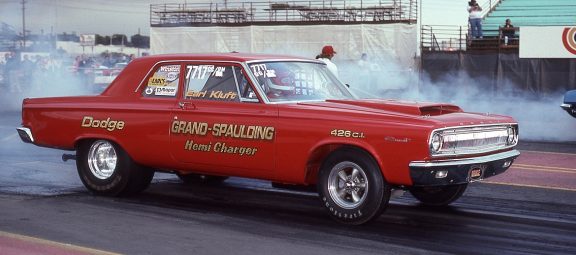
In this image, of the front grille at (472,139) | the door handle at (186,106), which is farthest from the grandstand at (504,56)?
the door handle at (186,106)

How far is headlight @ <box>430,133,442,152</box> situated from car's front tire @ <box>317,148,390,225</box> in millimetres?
488

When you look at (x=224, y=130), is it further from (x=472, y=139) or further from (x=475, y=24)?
(x=475, y=24)

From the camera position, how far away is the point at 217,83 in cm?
775

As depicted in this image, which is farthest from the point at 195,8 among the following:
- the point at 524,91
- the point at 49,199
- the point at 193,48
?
the point at 49,199

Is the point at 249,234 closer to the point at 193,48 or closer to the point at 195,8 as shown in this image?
the point at 193,48

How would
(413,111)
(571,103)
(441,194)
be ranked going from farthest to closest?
(571,103) < (441,194) < (413,111)

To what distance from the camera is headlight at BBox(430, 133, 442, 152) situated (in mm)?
6473

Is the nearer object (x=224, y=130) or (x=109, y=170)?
(x=224, y=130)

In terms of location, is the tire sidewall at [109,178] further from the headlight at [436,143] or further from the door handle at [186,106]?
the headlight at [436,143]

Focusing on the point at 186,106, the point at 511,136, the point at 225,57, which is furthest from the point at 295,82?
the point at 511,136

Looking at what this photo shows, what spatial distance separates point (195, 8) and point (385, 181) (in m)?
31.0

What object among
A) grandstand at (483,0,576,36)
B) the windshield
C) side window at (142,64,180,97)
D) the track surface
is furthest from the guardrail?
side window at (142,64,180,97)

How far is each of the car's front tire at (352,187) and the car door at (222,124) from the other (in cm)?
56

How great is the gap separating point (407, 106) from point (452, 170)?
738 mm
